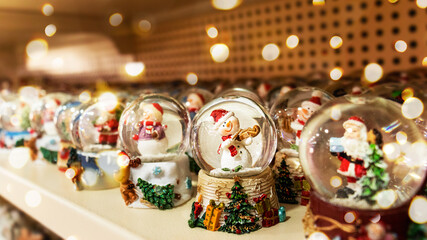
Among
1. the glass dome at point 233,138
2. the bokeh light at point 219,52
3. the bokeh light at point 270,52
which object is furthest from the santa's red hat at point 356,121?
the bokeh light at point 219,52

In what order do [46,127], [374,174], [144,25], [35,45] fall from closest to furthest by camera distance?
[374,174], [46,127], [144,25], [35,45]

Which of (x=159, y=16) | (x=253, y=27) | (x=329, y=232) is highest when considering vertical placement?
(x=159, y=16)

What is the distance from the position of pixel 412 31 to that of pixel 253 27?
115cm

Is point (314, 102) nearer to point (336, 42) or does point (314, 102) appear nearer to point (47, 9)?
point (336, 42)

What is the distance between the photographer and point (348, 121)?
2.51 ft

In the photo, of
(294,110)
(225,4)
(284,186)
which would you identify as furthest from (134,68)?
(284,186)

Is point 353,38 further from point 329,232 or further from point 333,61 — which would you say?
point 329,232

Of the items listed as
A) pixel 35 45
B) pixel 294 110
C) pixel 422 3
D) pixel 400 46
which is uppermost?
pixel 35 45

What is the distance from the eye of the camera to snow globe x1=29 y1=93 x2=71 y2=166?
5.33 ft

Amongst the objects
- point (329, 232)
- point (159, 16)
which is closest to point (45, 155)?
point (329, 232)

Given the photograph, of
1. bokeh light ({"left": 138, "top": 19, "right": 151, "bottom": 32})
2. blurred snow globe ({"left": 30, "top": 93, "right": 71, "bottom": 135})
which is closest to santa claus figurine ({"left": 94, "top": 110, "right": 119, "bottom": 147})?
blurred snow globe ({"left": 30, "top": 93, "right": 71, "bottom": 135})

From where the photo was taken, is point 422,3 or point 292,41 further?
point 292,41

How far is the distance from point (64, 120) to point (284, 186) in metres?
0.96

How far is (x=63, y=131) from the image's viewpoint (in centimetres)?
152
